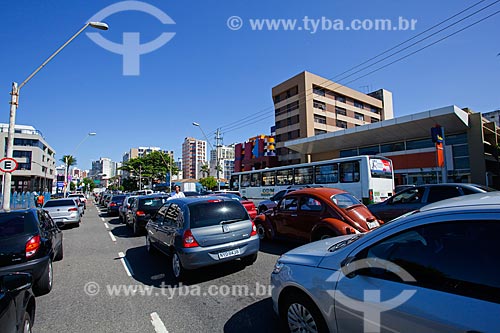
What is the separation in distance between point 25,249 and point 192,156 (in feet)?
462

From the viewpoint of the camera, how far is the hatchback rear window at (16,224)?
4613 mm

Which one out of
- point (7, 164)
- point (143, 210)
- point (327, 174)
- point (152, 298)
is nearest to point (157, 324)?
point (152, 298)

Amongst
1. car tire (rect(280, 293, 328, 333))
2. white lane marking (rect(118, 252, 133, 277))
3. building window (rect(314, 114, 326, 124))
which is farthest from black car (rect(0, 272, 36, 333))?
building window (rect(314, 114, 326, 124))

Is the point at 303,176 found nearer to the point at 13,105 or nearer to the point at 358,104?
the point at 13,105

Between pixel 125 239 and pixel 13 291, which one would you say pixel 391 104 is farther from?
pixel 13 291

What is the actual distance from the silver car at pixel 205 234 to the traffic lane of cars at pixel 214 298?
1.17ft

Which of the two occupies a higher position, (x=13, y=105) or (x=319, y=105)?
(x=319, y=105)

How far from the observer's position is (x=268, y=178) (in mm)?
20578

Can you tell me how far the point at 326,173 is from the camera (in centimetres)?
1581

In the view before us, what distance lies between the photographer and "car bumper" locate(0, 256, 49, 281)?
4.21 m

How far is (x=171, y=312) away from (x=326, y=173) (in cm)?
1340

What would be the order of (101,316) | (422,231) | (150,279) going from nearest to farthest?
(422,231) < (101,316) < (150,279)

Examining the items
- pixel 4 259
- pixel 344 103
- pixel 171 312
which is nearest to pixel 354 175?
pixel 171 312

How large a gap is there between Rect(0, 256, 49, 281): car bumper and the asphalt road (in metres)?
0.47
